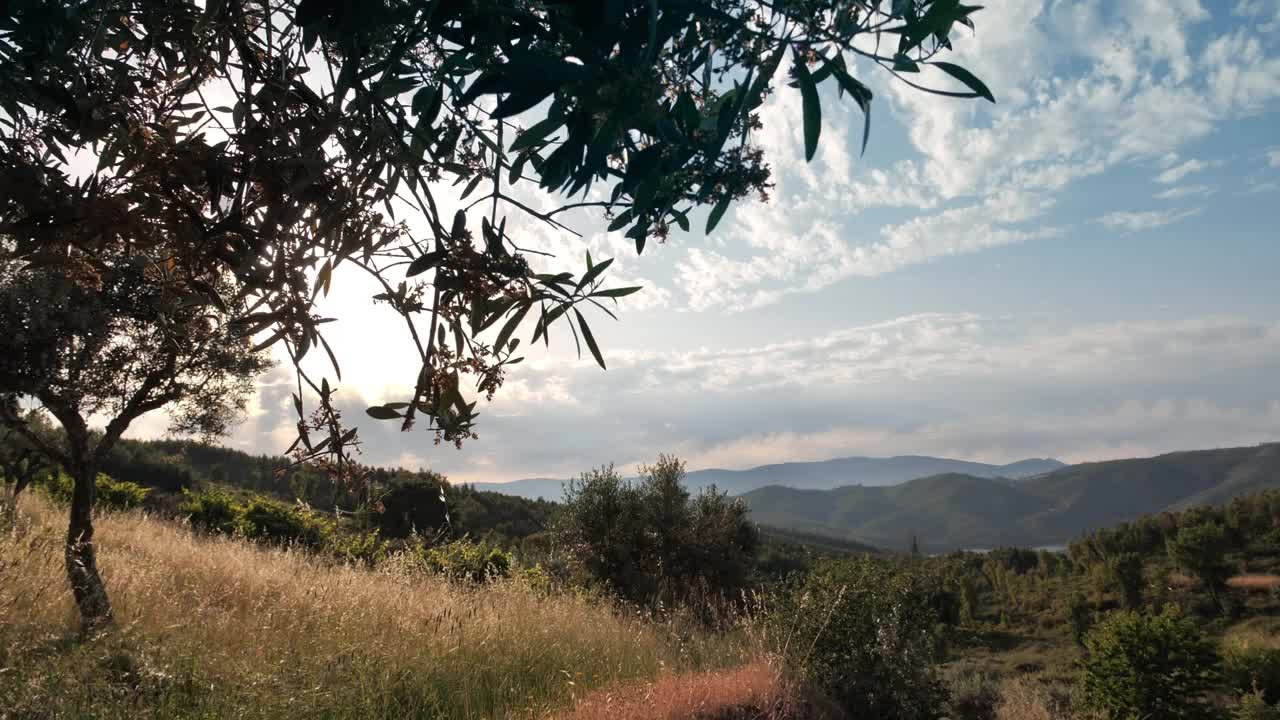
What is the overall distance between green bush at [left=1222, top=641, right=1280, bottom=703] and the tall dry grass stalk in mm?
9457

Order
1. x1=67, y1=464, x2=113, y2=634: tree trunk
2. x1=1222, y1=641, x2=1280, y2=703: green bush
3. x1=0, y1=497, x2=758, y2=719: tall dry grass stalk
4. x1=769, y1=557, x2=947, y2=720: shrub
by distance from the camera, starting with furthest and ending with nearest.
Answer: x1=1222, y1=641, x2=1280, y2=703: green bush → x1=769, y1=557, x2=947, y2=720: shrub → x1=67, y1=464, x2=113, y2=634: tree trunk → x1=0, y1=497, x2=758, y2=719: tall dry grass stalk

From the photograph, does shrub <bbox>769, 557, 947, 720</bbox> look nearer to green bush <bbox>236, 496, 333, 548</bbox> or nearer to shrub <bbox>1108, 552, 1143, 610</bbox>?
green bush <bbox>236, 496, 333, 548</bbox>

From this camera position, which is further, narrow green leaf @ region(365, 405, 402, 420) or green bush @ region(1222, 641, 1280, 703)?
green bush @ region(1222, 641, 1280, 703)

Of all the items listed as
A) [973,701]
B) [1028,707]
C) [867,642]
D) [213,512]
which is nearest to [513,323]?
[867,642]

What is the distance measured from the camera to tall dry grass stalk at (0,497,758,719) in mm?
4191

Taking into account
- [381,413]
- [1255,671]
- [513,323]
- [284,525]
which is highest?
[513,323]

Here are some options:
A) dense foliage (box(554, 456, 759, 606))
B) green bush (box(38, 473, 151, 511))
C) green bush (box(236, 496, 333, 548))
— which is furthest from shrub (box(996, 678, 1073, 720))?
green bush (box(38, 473, 151, 511))

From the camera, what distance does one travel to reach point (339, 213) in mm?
1571

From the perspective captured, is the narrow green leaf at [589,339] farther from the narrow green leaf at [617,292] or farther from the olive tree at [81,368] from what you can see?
the olive tree at [81,368]


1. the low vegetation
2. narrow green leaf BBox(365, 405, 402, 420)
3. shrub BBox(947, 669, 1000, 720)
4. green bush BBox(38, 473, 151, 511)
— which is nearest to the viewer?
narrow green leaf BBox(365, 405, 402, 420)

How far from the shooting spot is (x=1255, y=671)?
11008mm

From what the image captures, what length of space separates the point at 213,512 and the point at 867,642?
12.9 metres

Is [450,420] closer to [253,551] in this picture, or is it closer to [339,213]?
[339,213]

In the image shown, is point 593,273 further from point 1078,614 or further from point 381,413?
point 1078,614
